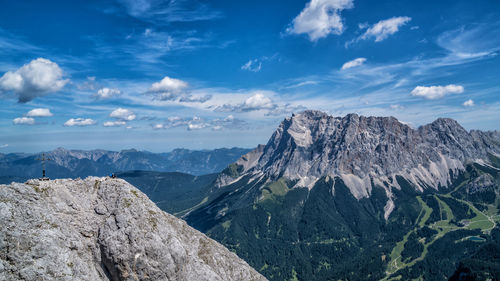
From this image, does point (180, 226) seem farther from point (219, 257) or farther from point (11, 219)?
point (11, 219)

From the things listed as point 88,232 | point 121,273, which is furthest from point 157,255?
point 88,232

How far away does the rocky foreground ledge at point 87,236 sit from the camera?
147ft

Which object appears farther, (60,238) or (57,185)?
(57,185)

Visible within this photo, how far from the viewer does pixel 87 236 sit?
177ft

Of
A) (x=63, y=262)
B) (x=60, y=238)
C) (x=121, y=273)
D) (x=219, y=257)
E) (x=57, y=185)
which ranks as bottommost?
(x=219, y=257)

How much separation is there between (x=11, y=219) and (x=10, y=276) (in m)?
8.26

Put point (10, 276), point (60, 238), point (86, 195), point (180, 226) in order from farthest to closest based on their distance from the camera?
point (180, 226)
point (86, 195)
point (60, 238)
point (10, 276)

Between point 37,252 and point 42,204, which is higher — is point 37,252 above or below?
below

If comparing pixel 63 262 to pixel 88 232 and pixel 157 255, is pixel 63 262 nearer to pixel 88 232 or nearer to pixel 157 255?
pixel 88 232

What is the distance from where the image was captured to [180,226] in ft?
240

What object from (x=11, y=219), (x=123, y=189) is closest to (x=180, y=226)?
(x=123, y=189)

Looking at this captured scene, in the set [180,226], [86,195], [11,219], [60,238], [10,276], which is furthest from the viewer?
[180,226]

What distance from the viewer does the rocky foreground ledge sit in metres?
44.7

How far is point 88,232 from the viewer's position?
54.4m
